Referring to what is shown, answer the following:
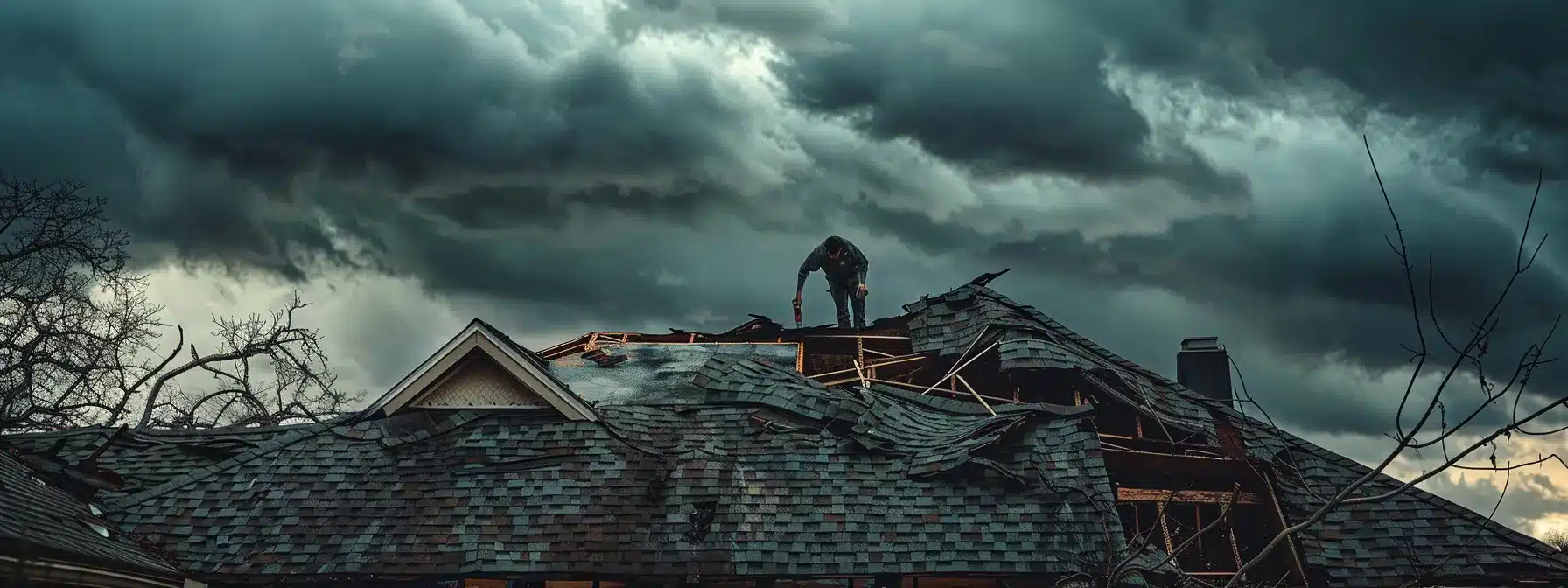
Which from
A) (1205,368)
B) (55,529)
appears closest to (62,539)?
(55,529)

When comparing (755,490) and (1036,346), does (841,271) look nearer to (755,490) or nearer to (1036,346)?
(1036,346)

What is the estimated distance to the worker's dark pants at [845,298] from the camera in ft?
76.4

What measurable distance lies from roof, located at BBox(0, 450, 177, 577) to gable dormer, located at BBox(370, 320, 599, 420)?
344 cm

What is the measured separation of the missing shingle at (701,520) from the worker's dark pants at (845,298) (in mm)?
10732

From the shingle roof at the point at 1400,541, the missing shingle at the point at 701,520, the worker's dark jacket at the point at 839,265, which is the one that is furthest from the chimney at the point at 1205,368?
the missing shingle at the point at 701,520

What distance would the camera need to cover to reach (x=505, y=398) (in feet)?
48.7

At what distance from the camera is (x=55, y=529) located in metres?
10.5

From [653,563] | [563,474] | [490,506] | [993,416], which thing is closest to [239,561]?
[490,506]

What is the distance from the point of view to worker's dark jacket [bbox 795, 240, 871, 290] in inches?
931

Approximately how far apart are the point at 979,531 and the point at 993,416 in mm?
2472

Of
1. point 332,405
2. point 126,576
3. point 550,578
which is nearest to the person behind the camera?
point 126,576

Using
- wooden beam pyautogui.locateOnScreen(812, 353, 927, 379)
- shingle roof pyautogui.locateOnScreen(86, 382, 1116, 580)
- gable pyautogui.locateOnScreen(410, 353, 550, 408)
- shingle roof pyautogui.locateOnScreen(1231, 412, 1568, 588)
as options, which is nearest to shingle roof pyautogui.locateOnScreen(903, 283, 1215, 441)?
wooden beam pyautogui.locateOnScreen(812, 353, 927, 379)

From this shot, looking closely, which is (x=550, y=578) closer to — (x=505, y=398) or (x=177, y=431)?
(x=505, y=398)

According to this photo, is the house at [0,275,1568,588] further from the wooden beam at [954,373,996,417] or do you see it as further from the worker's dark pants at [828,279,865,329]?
the worker's dark pants at [828,279,865,329]
